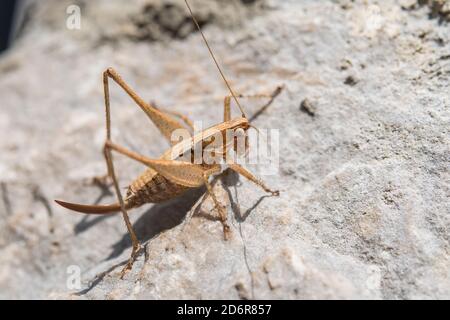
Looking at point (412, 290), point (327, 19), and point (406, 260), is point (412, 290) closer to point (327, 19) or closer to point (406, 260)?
point (406, 260)

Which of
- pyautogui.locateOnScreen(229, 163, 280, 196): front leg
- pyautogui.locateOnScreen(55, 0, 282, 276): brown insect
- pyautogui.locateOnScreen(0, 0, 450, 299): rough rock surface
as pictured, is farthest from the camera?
pyautogui.locateOnScreen(229, 163, 280, 196): front leg

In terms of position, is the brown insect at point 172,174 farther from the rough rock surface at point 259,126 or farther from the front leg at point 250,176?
the rough rock surface at point 259,126

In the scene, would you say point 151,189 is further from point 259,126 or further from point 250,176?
point 259,126

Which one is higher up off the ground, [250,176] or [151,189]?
[250,176]

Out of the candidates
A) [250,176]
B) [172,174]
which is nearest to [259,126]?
[250,176]

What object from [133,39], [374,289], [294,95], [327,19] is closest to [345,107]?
[294,95]

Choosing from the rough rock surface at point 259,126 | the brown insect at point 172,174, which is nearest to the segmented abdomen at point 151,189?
the brown insect at point 172,174

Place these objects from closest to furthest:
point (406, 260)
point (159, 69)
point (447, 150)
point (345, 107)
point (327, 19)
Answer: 1. point (406, 260)
2. point (447, 150)
3. point (345, 107)
4. point (327, 19)
5. point (159, 69)

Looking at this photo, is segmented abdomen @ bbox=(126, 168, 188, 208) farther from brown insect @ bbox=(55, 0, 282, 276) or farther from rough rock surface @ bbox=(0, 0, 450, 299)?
rough rock surface @ bbox=(0, 0, 450, 299)

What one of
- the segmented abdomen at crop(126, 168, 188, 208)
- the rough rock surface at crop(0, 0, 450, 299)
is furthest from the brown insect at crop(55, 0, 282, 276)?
the rough rock surface at crop(0, 0, 450, 299)
